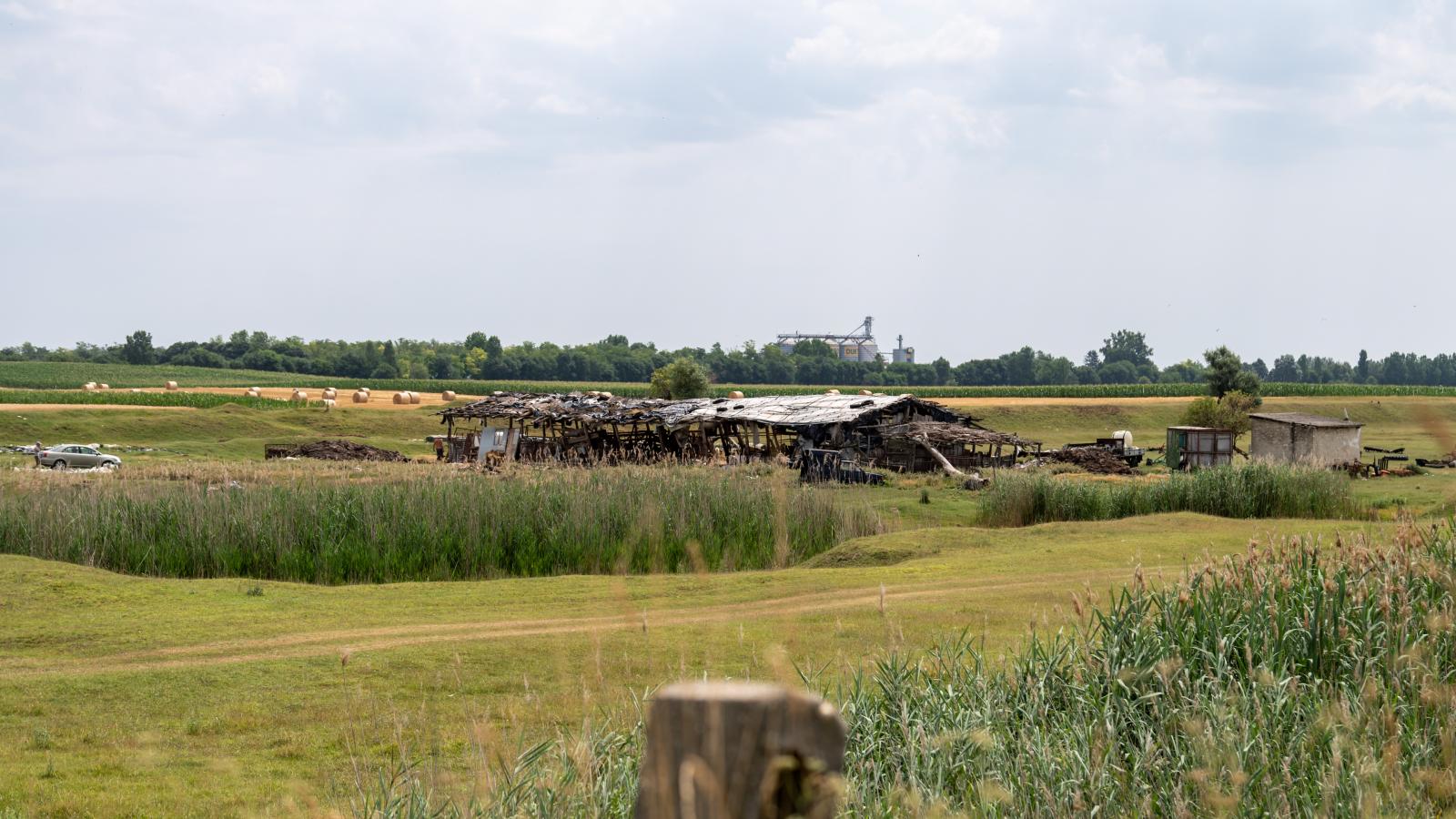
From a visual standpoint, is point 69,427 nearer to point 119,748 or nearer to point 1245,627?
point 119,748

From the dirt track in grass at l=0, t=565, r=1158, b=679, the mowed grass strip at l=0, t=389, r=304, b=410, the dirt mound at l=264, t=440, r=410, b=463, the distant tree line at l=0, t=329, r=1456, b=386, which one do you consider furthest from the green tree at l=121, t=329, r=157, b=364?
the dirt track in grass at l=0, t=565, r=1158, b=679

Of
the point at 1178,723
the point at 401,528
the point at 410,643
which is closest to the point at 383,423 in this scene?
the point at 401,528

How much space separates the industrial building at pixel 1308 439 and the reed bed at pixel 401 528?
26490mm

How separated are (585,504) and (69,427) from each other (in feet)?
135

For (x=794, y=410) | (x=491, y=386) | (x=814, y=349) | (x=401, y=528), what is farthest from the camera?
(x=814, y=349)

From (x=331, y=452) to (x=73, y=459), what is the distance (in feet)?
27.4

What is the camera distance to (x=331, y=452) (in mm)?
45938

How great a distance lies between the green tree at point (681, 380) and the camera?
74062 mm

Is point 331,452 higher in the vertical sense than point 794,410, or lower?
lower

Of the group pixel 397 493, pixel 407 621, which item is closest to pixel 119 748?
pixel 407 621

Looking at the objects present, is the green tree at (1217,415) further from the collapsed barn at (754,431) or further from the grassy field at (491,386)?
the grassy field at (491,386)

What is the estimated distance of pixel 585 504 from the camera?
806 inches

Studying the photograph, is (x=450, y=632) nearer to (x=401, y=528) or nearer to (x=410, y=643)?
(x=410, y=643)

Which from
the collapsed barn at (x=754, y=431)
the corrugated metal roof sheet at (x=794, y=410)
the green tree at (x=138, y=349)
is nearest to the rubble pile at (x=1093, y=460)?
the collapsed barn at (x=754, y=431)
